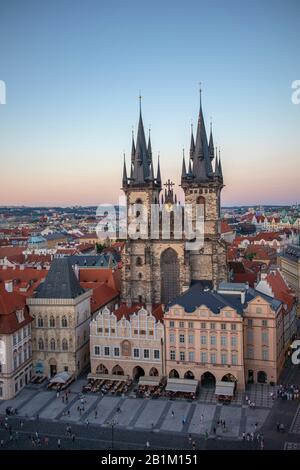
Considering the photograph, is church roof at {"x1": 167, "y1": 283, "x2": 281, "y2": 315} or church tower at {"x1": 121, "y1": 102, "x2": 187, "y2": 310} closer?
church roof at {"x1": 167, "y1": 283, "x2": 281, "y2": 315}

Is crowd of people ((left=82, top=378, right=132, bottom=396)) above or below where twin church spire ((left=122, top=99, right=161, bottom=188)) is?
below

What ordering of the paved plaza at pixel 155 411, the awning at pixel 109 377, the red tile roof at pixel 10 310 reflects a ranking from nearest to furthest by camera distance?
the paved plaza at pixel 155 411
the red tile roof at pixel 10 310
the awning at pixel 109 377

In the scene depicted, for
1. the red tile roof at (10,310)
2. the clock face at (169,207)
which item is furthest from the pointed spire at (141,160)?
the red tile roof at (10,310)

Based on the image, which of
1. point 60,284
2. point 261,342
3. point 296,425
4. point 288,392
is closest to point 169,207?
point 60,284

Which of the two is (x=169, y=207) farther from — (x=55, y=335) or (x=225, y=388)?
(x=225, y=388)

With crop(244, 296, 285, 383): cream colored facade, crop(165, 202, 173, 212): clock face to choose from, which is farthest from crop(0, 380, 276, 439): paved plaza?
crop(165, 202, 173, 212): clock face

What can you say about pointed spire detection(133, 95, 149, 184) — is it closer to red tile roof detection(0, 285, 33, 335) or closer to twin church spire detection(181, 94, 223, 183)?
twin church spire detection(181, 94, 223, 183)

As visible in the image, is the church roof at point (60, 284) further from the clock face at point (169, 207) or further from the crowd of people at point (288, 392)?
the crowd of people at point (288, 392)

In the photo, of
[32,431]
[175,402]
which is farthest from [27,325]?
[175,402]
